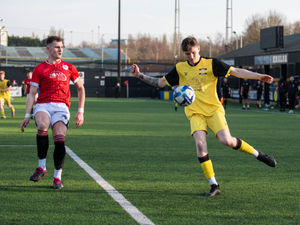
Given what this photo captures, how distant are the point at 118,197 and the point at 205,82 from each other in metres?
1.95

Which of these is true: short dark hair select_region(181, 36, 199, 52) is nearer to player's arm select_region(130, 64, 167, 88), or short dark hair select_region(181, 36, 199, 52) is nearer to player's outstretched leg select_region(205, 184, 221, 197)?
player's arm select_region(130, 64, 167, 88)

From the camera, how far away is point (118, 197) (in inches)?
265

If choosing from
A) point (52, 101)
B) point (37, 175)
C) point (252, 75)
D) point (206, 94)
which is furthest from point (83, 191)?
point (252, 75)

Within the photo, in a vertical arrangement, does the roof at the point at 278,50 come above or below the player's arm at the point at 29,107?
above

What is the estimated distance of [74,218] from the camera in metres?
5.65

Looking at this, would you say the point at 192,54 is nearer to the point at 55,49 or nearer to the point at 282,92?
the point at 55,49

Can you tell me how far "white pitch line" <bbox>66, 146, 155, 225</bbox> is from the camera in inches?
220

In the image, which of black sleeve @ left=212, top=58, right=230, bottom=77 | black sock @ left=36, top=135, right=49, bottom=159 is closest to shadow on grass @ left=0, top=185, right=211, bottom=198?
black sock @ left=36, top=135, right=49, bottom=159

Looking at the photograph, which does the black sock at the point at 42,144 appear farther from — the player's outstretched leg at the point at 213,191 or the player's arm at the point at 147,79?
the player's outstretched leg at the point at 213,191

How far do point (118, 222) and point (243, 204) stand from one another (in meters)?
1.65

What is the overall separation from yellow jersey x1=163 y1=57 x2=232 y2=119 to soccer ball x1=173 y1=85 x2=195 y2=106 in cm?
12

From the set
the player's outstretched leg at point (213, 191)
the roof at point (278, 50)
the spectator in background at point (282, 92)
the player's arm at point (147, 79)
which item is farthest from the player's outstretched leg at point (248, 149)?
the roof at point (278, 50)

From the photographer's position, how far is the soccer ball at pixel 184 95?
282 inches

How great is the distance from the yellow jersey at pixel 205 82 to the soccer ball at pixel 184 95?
0.40 ft
